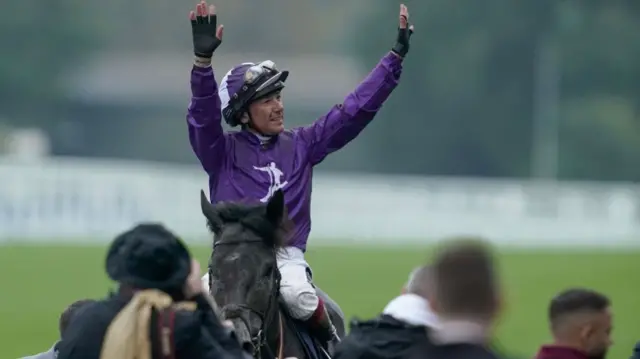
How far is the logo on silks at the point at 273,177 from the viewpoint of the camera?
7344 mm

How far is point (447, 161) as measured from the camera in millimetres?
53688

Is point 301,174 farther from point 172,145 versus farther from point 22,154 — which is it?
point 172,145

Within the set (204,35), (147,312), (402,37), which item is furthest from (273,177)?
(147,312)

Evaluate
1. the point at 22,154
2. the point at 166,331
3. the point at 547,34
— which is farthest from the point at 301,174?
the point at 547,34

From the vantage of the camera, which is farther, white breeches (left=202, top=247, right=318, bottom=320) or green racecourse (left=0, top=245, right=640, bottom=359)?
green racecourse (left=0, top=245, right=640, bottom=359)

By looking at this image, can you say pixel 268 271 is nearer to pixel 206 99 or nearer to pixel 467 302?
pixel 206 99

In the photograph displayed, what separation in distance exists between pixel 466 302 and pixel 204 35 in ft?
10.0

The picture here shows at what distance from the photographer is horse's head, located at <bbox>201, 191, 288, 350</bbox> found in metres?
6.37

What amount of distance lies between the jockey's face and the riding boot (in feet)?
2.86

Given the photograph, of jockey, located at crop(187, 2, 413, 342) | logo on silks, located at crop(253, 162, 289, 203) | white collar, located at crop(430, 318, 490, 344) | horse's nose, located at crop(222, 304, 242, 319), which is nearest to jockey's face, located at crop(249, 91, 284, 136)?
jockey, located at crop(187, 2, 413, 342)

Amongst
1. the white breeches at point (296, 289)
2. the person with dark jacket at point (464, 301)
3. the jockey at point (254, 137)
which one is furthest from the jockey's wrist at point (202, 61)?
the person with dark jacket at point (464, 301)

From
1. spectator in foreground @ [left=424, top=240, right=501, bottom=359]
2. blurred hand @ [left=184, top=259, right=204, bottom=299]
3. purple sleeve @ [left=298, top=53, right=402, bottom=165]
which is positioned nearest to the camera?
spectator in foreground @ [left=424, top=240, right=501, bottom=359]

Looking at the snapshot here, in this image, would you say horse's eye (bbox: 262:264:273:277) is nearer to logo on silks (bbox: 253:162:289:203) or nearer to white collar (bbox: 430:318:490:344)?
logo on silks (bbox: 253:162:289:203)

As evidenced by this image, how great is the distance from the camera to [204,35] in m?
7.18
